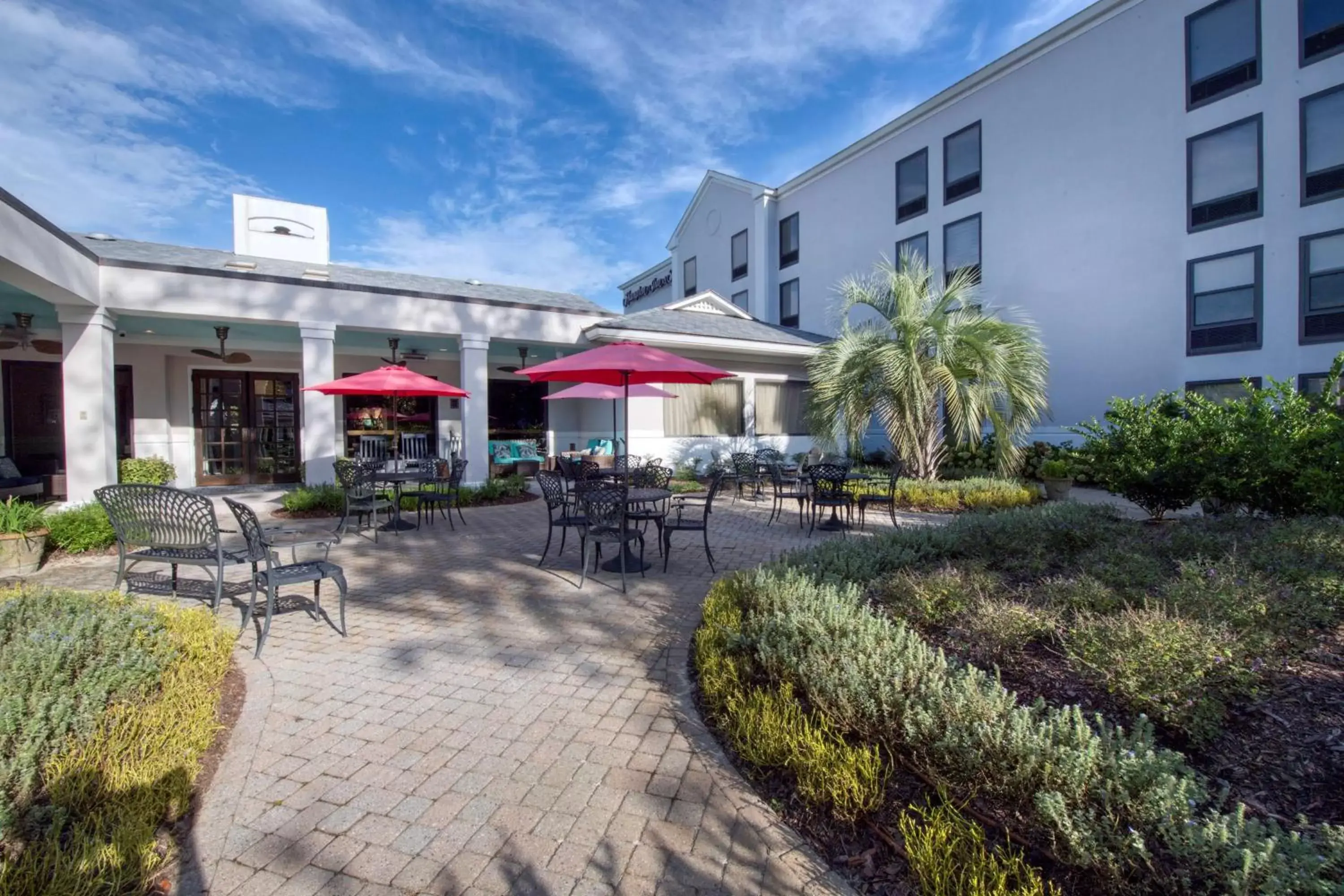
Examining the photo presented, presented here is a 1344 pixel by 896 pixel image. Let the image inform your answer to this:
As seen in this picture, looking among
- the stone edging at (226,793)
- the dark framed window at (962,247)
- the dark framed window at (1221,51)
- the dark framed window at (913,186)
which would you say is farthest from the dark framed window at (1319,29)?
the stone edging at (226,793)

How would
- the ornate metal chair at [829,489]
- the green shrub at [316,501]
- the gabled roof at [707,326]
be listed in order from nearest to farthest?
1. the ornate metal chair at [829,489]
2. the green shrub at [316,501]
3. the gabled roof at [707,326]

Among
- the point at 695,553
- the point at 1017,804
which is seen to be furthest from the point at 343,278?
the point at 1017,804

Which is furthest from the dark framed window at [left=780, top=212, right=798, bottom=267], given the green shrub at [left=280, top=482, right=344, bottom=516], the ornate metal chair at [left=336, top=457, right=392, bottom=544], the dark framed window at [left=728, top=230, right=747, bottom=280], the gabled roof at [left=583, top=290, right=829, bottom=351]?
the ornate metal chair at [left=336, top=457, right=392, bottom=544]

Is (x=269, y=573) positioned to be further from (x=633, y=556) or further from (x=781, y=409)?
(x=781, y=409)

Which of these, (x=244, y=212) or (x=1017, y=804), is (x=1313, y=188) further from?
(x=244, y=212)

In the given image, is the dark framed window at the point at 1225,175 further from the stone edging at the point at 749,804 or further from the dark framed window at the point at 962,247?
the stone edging at the point at 749,804

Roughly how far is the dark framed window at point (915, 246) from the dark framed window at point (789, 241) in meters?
4.72

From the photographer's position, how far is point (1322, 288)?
11625 mm

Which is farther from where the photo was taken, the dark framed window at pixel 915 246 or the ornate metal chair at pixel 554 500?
the dark framed window at pixel 915 246

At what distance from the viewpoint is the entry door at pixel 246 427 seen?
13266 millimetres

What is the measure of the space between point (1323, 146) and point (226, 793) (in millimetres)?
18242

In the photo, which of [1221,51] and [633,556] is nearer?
[633,556]

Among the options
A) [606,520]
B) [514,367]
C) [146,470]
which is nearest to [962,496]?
→ [606,520]

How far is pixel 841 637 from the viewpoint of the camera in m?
3.23
